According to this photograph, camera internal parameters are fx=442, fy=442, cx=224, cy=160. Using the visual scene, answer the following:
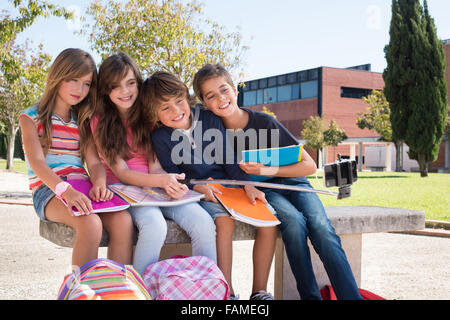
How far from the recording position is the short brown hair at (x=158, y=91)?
271 cm

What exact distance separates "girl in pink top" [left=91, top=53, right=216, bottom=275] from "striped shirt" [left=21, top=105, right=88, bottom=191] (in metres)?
0.14

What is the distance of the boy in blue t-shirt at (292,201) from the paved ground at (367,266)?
41.4 inches

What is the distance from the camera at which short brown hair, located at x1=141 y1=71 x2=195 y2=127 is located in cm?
271

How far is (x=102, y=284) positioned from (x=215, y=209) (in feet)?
2.71

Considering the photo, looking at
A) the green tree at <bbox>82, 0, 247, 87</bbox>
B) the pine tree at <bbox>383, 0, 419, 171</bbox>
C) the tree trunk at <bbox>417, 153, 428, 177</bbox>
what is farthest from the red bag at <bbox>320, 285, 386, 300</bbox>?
the pine tree at <bbox>383, 0, 419, 171</bbox>

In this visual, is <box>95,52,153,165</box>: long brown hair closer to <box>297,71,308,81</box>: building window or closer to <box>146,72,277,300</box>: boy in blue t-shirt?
<box>146,72,277,300</box>: boy in blue t-shirt

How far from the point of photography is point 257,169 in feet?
8.99

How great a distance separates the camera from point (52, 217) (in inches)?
90.0

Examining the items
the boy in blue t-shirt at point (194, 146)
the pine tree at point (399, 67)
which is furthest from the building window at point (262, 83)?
the boy in blue t-shirt at point (194, 146)

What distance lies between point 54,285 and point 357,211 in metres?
2.53

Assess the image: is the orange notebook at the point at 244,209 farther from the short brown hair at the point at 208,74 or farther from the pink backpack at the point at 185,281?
the short brown hair at the point at 208,74

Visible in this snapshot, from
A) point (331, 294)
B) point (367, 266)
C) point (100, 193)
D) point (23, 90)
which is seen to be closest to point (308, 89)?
point (23, 90)

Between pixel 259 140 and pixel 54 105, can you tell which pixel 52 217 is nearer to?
pixel 54 105
